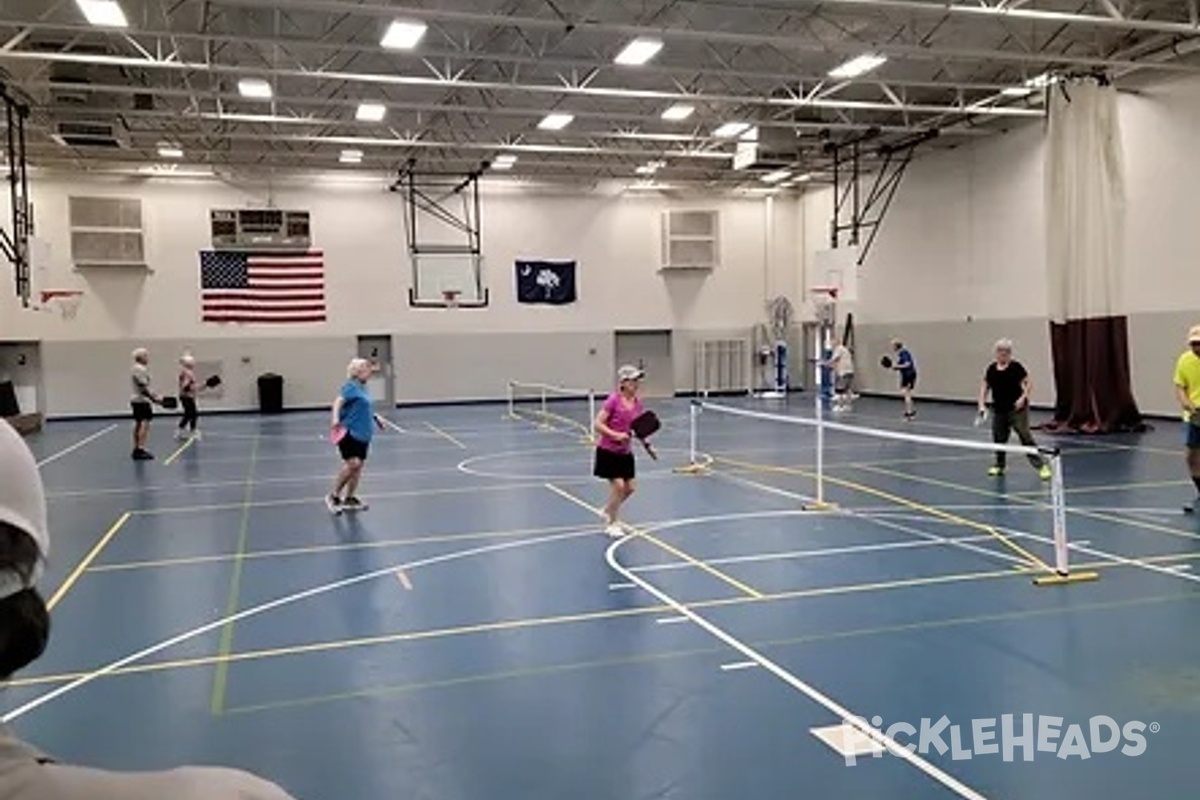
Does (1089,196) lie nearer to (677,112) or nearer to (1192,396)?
(677,112)

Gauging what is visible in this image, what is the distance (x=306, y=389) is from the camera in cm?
3316

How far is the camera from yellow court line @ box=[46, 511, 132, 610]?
897 centimetres

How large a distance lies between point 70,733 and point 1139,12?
21.1m

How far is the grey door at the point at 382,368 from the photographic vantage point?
3391 cm

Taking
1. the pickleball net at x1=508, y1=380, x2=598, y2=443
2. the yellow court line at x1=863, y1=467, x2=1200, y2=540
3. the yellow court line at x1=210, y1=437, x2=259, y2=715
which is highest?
the pickleball net at x1=508, y1=380, x2=598, y2=443

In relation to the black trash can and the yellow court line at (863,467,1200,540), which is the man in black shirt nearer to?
the yellow court line at (863,467,1200,540)

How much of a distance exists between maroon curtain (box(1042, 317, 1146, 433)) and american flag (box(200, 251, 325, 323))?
2232 cm

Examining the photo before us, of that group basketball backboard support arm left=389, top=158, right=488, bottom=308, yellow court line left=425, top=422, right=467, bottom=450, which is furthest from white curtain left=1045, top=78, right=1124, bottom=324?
basketball backboard support arm left=389, top=158, right=488, bottom=308

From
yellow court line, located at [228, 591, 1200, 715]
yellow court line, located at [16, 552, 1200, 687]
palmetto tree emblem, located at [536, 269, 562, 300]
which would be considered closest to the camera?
yellow court line, located at [228, 591, 1200, 715]

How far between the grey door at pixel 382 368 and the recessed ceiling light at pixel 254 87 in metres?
12.9

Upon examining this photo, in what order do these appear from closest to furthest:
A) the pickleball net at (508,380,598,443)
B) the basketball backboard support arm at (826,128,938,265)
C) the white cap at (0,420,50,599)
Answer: the white cap at (0,420,50,599), the pickleball net at (508,380,598,443), the basketball backboard support arm at (826,128,938,265)

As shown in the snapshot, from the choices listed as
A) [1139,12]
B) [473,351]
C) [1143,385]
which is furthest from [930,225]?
[473,351]

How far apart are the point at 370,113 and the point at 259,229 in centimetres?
917

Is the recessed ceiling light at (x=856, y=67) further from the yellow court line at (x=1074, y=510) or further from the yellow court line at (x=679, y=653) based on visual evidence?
the yellow court line at (x=679, y=653)
